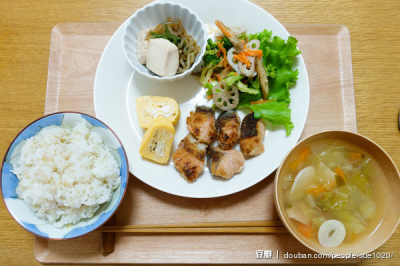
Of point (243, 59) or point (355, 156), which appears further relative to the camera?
point (243, 59)

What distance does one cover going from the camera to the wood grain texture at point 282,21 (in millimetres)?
2695

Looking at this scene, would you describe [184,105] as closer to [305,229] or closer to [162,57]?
[162,57]

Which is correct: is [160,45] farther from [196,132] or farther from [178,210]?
[178,210]

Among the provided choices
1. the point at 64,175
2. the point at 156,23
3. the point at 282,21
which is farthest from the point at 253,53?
the point at 64,175

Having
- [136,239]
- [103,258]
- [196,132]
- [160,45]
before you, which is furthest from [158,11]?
[103,258]

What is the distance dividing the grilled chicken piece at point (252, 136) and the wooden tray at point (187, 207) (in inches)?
11.1

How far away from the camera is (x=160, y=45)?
237 centimetres

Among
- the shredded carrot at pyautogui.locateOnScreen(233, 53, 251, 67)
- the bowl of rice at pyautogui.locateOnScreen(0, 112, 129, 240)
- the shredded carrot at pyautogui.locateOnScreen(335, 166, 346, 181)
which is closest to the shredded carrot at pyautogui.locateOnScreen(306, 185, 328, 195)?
the shredded carrot at pyautogui.locateOnScreen(335, 166, 346, 181)

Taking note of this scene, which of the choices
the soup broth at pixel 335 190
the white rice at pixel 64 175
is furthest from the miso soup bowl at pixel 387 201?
the white rice at pixel 64 175

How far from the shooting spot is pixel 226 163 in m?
2.35

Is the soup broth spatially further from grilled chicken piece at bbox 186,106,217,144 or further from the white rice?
the white rice

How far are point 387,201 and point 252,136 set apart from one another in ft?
3.30

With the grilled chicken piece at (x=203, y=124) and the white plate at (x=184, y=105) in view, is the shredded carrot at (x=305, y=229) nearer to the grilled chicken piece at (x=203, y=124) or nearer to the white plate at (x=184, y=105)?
the white plate at (x=184, y=105)

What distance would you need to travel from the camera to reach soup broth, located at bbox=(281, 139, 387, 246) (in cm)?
216
